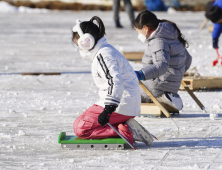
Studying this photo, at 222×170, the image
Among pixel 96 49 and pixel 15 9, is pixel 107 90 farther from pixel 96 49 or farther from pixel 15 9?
pixel 15 9

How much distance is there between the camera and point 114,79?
3.09 meters

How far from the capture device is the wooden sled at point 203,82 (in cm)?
554

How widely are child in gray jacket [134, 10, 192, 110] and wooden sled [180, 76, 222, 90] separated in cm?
109

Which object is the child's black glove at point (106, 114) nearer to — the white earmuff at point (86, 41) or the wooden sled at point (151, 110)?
the white earmuff at point (86, 41)

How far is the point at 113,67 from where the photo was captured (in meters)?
3.13

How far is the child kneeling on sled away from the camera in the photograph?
3088 millimetres

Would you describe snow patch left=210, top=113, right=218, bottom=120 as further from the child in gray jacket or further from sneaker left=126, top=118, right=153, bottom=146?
sneaker left=126, top=118, right=153, bottom=146

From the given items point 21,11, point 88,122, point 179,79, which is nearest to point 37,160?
point 88,122

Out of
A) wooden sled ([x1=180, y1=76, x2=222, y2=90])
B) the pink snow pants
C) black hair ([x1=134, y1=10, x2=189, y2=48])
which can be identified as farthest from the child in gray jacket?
wooden sled ([x1=180, y1=76, x2=222, y2=90])

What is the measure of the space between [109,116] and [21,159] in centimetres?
68

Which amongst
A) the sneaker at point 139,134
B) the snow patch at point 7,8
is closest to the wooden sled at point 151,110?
the sneaker at point 139,134

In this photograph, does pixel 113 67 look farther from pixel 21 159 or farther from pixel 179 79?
pixel 179 79

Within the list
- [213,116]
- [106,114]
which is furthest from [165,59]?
[106,114]

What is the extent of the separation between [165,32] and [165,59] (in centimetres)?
30
